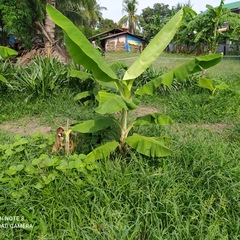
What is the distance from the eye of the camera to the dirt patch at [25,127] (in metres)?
3.93

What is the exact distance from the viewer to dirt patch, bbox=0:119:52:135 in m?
3.93

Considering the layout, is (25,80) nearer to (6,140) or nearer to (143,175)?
(6,140)

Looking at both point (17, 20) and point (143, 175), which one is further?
point (17, 20)

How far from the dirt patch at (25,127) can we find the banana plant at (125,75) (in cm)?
167

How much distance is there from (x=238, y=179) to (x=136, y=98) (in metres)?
1.39

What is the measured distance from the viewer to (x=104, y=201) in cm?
200

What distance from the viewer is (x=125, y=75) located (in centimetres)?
259

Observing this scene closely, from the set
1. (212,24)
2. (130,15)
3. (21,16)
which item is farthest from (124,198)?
(130,15)

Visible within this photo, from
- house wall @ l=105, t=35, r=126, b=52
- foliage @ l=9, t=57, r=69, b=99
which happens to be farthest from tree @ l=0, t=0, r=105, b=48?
house wall @ l=105, t=35, r=126, b=52

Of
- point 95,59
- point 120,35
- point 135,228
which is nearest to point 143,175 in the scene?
point 135,228

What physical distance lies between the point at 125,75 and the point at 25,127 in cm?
249

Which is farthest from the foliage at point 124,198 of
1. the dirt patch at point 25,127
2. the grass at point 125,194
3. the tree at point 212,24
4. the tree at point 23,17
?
the tree at point 23,17

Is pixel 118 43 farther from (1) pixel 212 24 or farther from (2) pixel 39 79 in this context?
(2) pixel 39 79

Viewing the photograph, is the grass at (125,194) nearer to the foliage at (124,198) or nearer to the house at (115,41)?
the foliage at (124,198)
